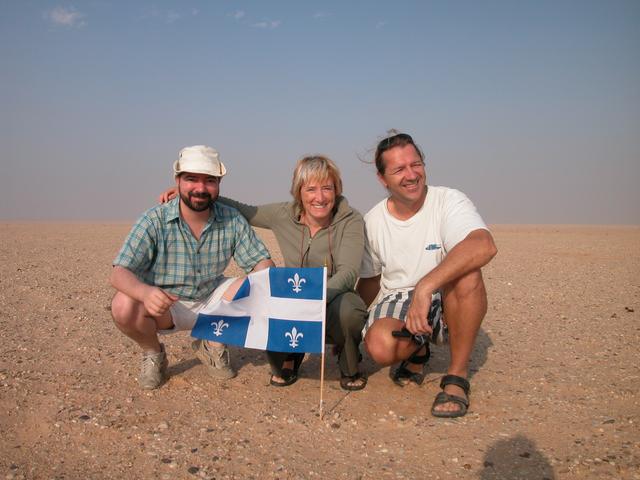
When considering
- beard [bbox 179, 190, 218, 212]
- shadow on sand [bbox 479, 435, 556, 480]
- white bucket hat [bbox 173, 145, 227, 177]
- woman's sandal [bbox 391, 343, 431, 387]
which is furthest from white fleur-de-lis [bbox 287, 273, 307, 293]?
shadow on sand [bbox 479, 435, 556, 480]

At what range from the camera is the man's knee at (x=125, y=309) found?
4371 millimetres

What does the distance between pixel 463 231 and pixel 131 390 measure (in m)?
3.03

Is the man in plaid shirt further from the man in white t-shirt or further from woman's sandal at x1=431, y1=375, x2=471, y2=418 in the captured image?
woman's sandal at x1=431, y1=375, x2=471, y2=418

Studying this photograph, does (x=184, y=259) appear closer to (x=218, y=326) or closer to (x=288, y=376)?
(x=218, y=326)

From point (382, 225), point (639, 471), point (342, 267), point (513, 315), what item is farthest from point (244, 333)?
point (513, 315)

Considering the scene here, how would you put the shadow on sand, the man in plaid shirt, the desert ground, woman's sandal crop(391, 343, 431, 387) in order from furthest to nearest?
woman's sandal crop(391, 343, 431, 387)
the man in plaid shirt
the desert ground
the shadow on sand

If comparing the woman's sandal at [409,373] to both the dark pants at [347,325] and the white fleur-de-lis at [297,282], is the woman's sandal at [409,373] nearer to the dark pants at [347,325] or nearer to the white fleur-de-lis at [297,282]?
the dark pants at [347,325]

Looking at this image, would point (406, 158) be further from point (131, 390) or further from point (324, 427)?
point (131, 390)

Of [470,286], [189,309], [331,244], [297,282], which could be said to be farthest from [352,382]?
[189,309]

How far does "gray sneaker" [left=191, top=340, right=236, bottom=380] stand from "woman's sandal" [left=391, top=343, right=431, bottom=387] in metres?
1.49

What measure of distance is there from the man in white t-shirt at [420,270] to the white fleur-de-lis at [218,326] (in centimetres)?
119

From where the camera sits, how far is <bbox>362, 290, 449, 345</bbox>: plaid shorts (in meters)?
4.48

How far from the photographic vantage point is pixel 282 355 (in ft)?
15.9

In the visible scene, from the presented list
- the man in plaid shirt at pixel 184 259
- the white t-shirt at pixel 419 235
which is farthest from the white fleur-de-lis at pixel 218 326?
the white t-shirt at pixel 419 235
